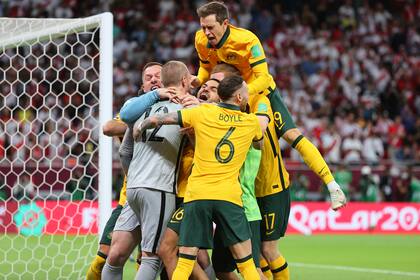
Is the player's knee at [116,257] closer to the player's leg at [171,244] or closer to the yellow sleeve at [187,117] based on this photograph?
the player's leg at [171,244]

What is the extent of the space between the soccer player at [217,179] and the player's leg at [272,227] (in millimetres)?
1046

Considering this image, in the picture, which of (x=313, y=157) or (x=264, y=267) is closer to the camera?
(x=313, y=157)

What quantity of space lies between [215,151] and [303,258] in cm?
641

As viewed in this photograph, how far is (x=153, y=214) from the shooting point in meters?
6.61

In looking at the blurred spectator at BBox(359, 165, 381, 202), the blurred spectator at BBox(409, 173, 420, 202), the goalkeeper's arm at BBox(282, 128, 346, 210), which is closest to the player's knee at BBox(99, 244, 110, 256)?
the goalkeeper's arm at BBox(282, 128, 346, 210)

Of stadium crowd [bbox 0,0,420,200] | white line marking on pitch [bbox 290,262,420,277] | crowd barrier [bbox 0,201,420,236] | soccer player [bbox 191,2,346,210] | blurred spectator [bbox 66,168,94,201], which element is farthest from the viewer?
stadium crowd [bbox 0,0,420,200]

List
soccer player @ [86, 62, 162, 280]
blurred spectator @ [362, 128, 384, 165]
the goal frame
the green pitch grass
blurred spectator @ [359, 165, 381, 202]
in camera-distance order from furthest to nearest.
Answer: blurred spectator @ [362, 128, 384, 165]
blurred spectator @ [359, 165, 381, 202]
the green pitch grass
the goal frame
soccer player @ [86, 62, 162, 280]

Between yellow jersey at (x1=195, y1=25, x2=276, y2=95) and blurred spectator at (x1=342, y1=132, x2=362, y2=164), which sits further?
blurred spectator at (x1=342, y1=132, x2=362, y2=164)

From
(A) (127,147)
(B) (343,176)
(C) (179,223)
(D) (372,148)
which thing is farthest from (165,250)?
(D) (372,148)

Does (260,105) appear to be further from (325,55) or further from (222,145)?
(325,55)

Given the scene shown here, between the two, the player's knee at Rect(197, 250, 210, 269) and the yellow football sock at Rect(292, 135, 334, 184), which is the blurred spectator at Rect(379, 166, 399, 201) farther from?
the player's knee at Rect(197, 250, 210, 269)

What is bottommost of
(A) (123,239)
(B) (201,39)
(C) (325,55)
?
(A) (123,239)

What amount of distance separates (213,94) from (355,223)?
1053 centimetres

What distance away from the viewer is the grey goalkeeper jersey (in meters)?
6.65
